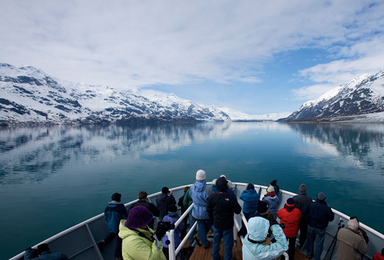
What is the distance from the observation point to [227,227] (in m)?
5.67

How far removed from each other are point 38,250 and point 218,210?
5041 mm

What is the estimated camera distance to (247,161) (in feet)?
125

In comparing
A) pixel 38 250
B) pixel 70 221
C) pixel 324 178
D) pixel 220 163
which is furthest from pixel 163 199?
pixel 220 163

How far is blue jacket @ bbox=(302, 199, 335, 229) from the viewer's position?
260 inches

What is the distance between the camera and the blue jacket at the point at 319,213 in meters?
6.59

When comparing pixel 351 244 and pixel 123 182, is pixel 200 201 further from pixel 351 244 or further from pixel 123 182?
pixel 123 182

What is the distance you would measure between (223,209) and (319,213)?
3743 mm

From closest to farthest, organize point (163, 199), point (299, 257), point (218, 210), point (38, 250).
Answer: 1. point (38, 250)
2. point (218, 210)
3. point (299, 257)
4. point (163, 199)

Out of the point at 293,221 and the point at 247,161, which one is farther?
the point at 247,161

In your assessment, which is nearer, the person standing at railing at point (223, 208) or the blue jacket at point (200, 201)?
the person standing at railing at point (223, 208)

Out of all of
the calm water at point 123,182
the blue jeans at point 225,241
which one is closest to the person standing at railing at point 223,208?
the blue jeans at point 225,241

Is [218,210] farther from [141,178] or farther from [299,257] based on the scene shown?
[141,178]

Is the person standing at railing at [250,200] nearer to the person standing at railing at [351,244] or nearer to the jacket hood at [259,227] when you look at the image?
the person standing at railing at [351,244]

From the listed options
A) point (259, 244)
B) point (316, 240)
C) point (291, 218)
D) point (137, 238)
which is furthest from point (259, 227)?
point (316, 240)
